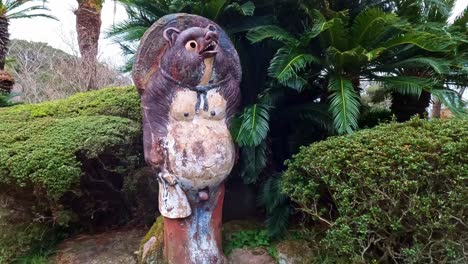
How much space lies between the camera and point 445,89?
3.63 metres

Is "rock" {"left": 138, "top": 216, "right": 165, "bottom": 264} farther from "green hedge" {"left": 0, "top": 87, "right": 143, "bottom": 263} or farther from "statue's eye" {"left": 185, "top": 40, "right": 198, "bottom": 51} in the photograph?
"statue's eye" {"left": 185, "top": 40, "right": 198, "bottom": 51}

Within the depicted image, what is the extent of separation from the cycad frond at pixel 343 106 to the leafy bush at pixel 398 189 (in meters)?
0.25

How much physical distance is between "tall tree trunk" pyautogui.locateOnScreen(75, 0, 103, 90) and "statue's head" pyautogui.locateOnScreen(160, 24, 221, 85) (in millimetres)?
7411

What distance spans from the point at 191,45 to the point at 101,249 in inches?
88.0

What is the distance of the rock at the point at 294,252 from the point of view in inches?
140

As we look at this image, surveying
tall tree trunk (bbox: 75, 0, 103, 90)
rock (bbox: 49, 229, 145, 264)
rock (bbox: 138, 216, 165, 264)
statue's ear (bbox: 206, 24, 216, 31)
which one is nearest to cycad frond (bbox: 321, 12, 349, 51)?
statue's ear (bbox: 206, 24, 216, 31)

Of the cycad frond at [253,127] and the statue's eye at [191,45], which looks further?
the cycad frond at [253,127]

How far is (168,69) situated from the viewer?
3.28 m

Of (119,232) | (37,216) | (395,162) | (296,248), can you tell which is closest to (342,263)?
(296,248)

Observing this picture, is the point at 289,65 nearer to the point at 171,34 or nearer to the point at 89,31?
the point at 171,34

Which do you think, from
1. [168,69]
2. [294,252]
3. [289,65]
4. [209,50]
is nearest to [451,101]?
[289,65]

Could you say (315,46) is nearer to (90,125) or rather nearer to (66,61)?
(90,125)

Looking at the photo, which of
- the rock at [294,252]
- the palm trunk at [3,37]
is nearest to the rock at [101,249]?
the rock at [294,252]

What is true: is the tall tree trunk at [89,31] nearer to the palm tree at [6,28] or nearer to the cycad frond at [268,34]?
the palm tree at [6,28]
